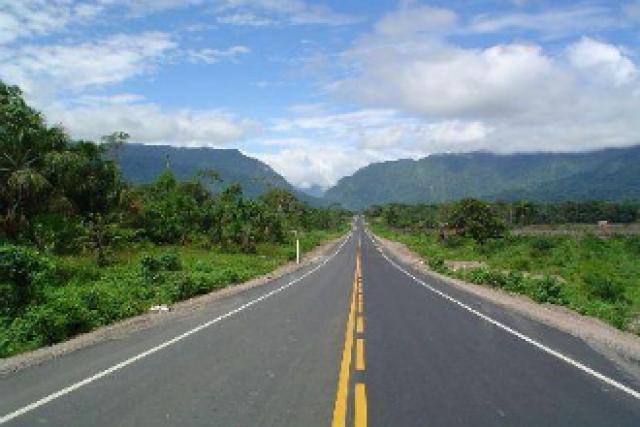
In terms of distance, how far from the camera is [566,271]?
1388 inches

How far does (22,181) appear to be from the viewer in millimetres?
35125

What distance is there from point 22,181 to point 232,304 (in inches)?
788

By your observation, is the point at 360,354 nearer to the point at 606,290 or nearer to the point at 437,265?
the point at 606,290

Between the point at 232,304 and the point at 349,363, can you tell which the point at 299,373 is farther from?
the point at 232,304

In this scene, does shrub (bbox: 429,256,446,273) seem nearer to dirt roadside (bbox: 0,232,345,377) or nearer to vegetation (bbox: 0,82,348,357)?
vegetation (bbox: 0,82,348,357)

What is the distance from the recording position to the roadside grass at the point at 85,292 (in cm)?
1377

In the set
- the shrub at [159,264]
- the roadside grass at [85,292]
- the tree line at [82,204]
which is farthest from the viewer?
the tree line at [82,204]

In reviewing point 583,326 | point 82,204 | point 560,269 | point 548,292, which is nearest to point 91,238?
point 82,204

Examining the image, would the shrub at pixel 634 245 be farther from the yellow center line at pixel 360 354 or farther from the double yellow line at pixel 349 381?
the yellow center line at pixel 360 354

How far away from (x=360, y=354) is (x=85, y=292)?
891cm

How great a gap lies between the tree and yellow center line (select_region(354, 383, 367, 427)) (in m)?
57.5

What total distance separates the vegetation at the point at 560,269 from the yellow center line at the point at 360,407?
395 inches

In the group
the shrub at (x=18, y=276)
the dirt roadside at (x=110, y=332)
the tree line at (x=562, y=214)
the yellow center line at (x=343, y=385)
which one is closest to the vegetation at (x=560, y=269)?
the yellow center line at (x=343, y=385)

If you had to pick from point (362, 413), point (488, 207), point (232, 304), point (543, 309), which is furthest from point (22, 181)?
point (488, 207)
